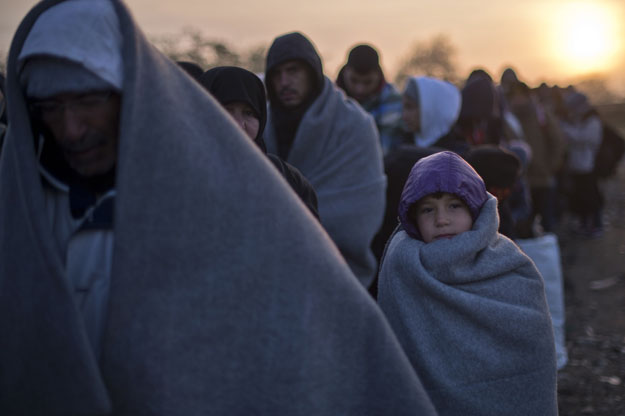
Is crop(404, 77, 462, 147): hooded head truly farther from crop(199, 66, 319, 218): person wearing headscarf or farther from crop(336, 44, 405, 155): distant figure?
crop(199, 66, 319, 218): person wearing headscarf

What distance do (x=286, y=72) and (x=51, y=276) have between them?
2595 mm

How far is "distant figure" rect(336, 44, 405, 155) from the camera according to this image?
524 cm

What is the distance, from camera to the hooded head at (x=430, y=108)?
477 cm

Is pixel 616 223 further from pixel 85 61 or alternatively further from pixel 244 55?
pixel 244 55

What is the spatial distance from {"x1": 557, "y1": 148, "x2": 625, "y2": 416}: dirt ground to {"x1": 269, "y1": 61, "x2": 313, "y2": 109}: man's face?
2.76 m

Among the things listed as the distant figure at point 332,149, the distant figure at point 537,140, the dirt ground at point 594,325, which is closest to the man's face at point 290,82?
the distant figure at point 332,149

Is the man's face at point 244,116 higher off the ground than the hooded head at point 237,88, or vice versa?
the hooded head at point 237,88

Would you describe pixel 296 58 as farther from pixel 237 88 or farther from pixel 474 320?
pixel 474 320

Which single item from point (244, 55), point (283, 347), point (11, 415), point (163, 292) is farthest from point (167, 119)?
point (244, 55)

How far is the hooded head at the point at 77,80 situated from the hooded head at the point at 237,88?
106 cm

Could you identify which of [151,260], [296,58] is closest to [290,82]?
[296,58]

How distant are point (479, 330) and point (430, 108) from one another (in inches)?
114

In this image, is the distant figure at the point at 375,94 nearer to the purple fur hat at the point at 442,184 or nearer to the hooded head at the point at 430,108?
the hooded head at the point at 430,108

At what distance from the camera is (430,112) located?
15.7ft
